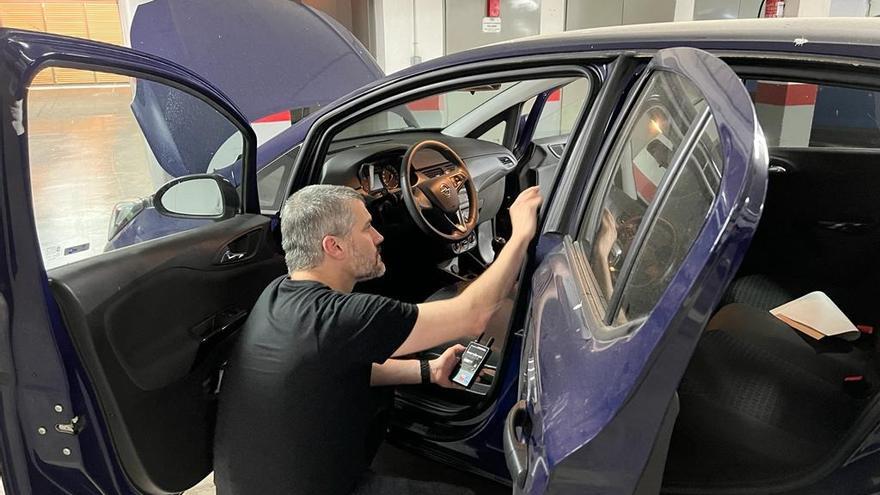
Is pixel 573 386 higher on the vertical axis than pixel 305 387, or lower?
higher

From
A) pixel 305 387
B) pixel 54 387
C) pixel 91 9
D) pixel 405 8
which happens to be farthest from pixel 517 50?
pixel 91 9

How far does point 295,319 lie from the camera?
55.2 inches

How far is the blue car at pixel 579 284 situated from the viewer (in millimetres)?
728

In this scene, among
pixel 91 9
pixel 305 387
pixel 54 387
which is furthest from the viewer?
pixel 91 9

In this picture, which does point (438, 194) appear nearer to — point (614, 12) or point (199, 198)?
point (199, 198)

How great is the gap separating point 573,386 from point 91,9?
82.5 feet

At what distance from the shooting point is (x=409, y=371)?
1.81 m

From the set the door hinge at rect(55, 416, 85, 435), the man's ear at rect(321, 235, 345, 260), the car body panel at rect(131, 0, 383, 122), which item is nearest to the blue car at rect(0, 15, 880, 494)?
the door hinge at rect(55, 416, 85, 435)

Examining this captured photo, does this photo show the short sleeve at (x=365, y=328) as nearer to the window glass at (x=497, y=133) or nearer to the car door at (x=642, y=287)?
the car door at (x=642, y=287)

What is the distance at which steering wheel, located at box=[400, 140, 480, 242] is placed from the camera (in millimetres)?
2039

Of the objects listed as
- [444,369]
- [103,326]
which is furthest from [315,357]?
[444,369]

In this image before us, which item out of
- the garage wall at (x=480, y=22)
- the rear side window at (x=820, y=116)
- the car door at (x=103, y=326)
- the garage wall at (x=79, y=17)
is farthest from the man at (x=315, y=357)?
the garage wall at (x=79, y=17)

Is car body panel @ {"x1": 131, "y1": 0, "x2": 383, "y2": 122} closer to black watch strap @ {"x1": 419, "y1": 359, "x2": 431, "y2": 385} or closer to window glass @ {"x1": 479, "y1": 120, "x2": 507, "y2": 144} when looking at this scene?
window glass @ {"x1": 479, "y1": 120, "x2": 507, "y2": 144}

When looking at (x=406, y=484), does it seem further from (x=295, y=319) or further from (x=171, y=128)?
(x=171, y=128)
